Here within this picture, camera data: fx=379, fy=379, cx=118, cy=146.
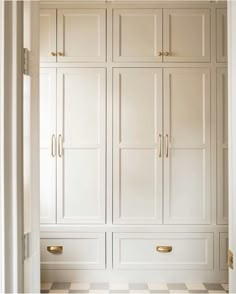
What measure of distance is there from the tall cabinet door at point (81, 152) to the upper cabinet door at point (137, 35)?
280 millimetres

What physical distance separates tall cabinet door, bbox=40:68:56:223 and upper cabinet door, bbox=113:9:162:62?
0.63 metres

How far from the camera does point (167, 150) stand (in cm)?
334

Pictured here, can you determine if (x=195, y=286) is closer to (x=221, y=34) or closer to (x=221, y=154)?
(x=221, y=154)

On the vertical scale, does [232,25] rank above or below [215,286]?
above

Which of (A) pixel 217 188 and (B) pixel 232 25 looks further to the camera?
(A) pixel 217 188

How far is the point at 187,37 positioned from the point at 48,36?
4.02 ft

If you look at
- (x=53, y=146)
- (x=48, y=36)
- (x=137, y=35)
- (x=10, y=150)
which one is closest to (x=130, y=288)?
(x=53, y=146)

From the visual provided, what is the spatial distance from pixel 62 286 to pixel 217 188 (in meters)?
1.60

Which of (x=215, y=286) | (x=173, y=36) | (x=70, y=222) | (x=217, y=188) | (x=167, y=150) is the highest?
(x=173, y=36)

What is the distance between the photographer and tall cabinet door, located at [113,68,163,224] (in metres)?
3.35

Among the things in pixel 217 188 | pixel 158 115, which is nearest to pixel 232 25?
pixel 158 115

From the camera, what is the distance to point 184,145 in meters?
3.35

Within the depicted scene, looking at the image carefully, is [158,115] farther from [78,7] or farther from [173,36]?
[78,7]

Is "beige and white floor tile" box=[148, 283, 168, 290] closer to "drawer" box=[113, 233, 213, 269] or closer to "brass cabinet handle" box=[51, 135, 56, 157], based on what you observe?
"drawer" box=[113, 233, 213, 269]
